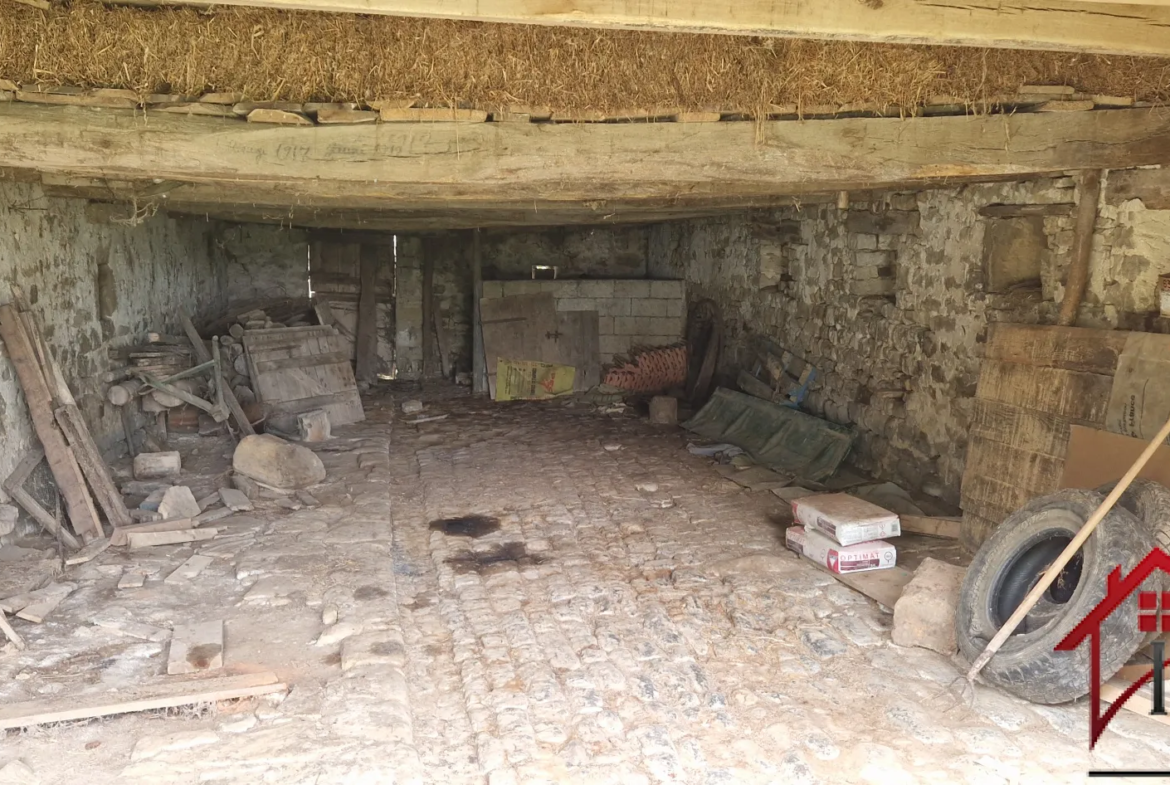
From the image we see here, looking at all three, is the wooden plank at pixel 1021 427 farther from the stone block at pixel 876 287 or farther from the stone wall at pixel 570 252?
the stone wall at pixel 570 252

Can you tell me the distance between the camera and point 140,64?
3.75 metres

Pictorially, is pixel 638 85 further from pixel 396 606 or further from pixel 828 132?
pixel 396 606

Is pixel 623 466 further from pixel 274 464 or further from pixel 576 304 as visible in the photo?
pixel 576 304

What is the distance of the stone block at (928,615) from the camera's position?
416 centimetres

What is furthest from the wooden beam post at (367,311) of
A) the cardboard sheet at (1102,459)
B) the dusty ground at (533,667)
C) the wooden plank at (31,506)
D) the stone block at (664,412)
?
the cardboard sheet at (1102,459)

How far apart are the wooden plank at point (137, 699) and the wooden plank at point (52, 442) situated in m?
2.22

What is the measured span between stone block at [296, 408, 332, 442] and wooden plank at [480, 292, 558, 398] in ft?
9.01

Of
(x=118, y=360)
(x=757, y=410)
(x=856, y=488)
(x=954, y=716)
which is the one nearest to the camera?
(x=954, y=716)

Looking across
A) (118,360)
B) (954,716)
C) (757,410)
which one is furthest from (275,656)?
(757,410)

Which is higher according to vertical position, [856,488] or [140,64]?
[140,64]

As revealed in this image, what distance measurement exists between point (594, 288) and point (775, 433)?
417 cm

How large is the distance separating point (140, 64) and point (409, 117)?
119 cm

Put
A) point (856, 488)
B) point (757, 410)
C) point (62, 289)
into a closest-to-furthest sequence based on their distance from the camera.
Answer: point (62, 289) → point (856, 488) → point (757, 410)

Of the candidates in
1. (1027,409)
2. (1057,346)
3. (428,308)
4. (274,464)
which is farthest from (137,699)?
(428,308)
